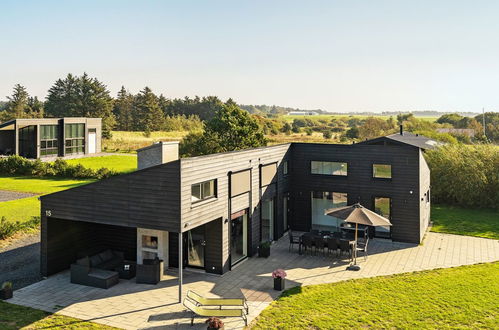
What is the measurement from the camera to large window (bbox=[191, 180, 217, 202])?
1215cm

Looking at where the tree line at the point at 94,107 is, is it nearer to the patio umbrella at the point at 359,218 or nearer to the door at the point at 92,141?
the door at the point at 92,141

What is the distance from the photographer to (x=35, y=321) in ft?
31.7

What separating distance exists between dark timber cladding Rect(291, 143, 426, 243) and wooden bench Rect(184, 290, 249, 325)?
30.9 feet

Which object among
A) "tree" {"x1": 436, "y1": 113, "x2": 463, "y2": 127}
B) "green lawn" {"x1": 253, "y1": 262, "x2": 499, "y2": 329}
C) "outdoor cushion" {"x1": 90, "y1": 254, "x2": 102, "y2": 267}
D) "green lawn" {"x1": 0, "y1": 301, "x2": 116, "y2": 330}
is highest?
"tree" {"x1": 436, "y1": 113, "x2": 463, "y2": 127}

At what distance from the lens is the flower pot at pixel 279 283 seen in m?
11.8

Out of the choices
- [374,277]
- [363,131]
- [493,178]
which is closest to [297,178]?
[374,277]

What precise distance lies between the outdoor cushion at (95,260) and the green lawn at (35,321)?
2465 mm

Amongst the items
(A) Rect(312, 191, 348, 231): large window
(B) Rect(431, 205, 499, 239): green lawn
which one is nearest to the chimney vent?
(A) Rect(312, 191, 348, 231): large window

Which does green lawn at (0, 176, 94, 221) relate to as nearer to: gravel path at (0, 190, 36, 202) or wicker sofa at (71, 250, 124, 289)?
gravel path at (0, 190, 36, 202)

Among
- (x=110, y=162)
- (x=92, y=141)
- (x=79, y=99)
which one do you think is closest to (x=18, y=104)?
(x=79, y=99)

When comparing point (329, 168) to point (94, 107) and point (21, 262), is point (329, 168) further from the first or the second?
point (94, 107)

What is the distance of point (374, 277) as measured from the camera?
1291 cm

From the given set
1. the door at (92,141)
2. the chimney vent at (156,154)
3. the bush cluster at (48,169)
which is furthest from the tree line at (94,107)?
the chimney vent at (156,154)

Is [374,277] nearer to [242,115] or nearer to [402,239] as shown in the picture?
[402,239]
